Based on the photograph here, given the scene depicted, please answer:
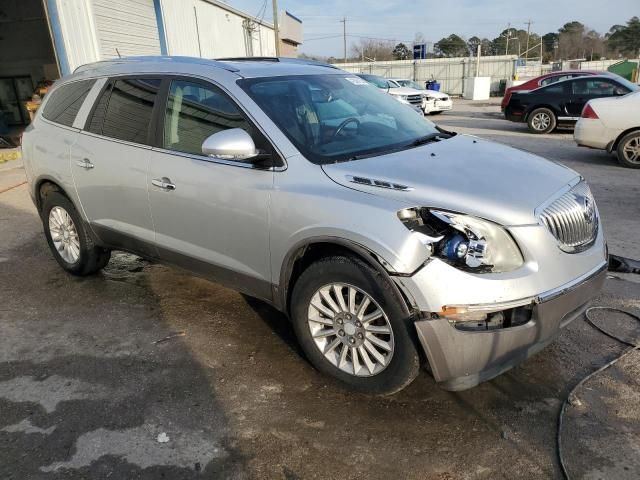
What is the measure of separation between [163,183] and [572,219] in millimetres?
2584

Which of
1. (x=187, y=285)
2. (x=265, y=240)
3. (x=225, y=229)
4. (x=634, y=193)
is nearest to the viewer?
(x=265, y=240)

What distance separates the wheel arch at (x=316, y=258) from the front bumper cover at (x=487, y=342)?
0.19m

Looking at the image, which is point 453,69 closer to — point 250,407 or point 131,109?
point 131,109

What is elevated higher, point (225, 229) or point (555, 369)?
point (225, 229)

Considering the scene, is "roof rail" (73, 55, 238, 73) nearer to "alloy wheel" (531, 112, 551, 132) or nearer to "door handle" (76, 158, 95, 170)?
"door handle" (76, 158, 95, 170)

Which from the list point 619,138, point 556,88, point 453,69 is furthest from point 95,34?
point 453,69

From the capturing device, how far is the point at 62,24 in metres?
11.4

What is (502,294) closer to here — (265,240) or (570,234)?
(570,234)

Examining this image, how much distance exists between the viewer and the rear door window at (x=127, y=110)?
3.78 metres

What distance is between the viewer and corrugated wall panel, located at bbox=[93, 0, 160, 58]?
12641mm

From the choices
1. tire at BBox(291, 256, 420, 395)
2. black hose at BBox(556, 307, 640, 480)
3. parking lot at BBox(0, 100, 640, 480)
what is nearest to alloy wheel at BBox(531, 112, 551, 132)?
parking lot at BBox(0, 100, 640, 480)

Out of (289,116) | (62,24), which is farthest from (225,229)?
(62,24)

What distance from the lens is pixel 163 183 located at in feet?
11.8

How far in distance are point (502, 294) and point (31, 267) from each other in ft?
15.4
